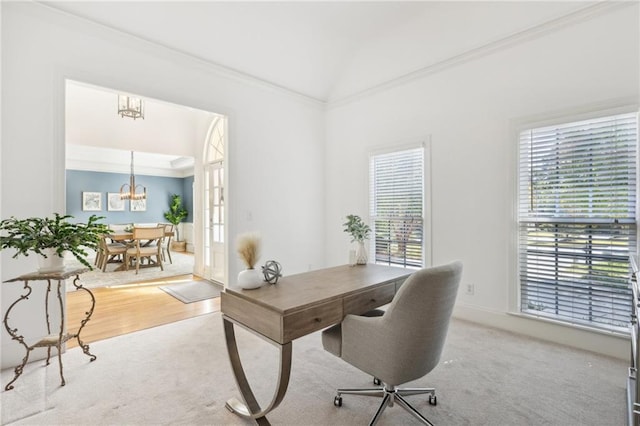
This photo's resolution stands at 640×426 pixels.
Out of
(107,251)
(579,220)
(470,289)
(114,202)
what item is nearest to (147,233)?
(107,251)

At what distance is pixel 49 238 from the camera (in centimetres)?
209

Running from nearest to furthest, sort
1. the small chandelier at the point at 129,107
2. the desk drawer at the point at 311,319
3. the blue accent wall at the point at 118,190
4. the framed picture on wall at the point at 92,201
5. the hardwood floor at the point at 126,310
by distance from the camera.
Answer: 1. the desk drawer at the point at 311,319
2. the hardwood floor at the point at 126,310
3. the small chandelier at the point at 129,107
4. the blue accent wall at the point at 118,190
5. the framed picture on wall at the point at 92,201

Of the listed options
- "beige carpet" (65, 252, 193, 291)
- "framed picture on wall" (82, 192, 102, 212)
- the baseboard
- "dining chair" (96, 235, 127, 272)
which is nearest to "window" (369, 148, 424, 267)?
the baseboard

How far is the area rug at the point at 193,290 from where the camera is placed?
4.22m

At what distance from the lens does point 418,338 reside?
1.48 meters

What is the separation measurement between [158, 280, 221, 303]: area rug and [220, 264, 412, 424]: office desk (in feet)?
8.59

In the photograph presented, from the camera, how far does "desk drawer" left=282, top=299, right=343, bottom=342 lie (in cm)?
142

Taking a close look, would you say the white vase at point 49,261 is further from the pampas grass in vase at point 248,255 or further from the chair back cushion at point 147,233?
the chair back cushion at point 147,233

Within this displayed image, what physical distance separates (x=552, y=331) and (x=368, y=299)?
211 cm

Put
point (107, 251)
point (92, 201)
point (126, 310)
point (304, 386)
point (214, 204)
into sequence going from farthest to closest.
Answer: point (92, 201)
point (107, 251)
point (214, 204)
point (126, 310)
point (304, 386)

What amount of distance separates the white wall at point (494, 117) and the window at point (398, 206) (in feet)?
0.66

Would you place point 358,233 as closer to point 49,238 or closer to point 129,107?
point 49,238

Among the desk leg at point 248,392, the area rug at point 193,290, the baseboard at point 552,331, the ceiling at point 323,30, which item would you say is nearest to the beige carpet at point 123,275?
the area rug at point 193,290

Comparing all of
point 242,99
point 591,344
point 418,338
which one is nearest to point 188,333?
point 418,338
